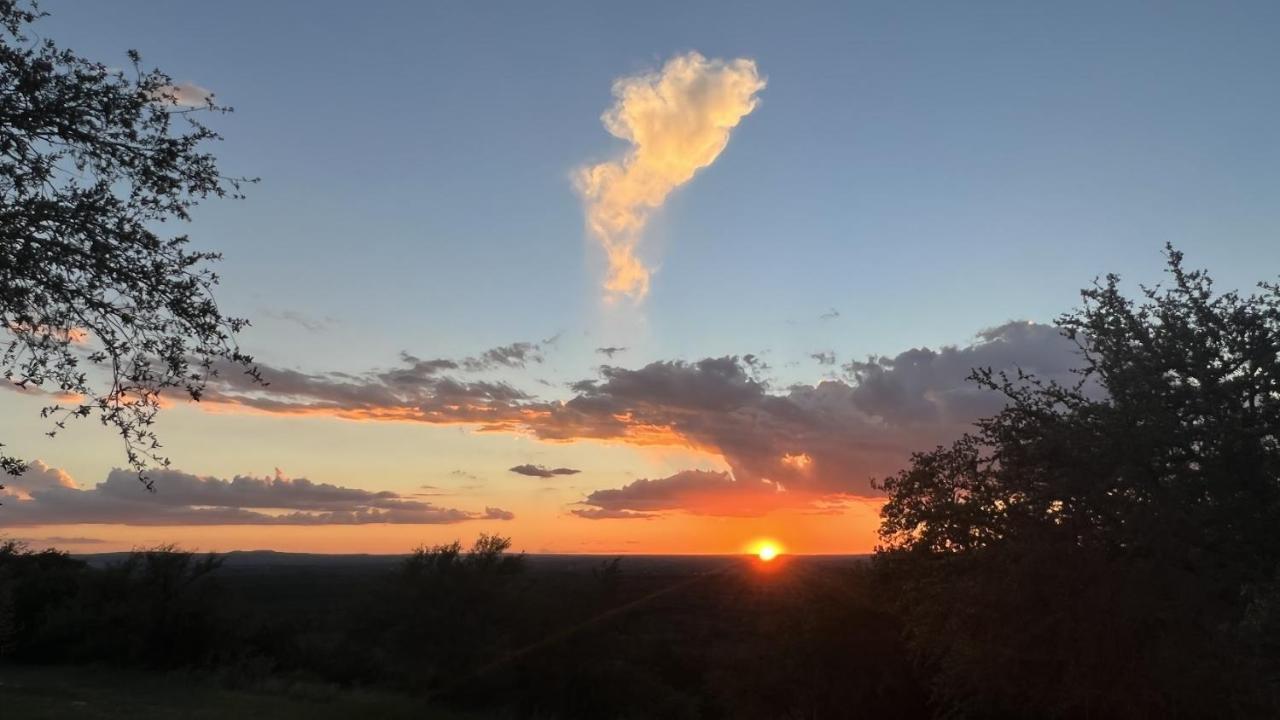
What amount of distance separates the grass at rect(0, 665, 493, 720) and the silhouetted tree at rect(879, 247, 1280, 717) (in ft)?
75.6

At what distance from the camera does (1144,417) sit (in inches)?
612

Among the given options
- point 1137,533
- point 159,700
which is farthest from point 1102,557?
point 159,700

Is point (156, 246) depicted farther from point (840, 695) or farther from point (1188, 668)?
point (840, 695)

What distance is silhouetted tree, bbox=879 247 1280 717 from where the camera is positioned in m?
14.4

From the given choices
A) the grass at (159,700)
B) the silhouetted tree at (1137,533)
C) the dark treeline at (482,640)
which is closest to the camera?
the silhouetted tree at (1137,533)

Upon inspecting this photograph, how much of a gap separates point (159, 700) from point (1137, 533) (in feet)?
104

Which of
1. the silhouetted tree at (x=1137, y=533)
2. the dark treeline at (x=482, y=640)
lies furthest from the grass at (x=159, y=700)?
the silhouetted tree at (x=1137, y=533)

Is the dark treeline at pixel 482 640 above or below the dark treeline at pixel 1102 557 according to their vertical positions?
below

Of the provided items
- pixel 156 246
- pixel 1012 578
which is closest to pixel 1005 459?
pixel 1012 578

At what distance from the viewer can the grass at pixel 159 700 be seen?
86.7 ft

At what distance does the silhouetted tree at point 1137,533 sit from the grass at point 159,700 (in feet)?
75.6

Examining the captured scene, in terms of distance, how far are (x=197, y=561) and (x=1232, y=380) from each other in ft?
160

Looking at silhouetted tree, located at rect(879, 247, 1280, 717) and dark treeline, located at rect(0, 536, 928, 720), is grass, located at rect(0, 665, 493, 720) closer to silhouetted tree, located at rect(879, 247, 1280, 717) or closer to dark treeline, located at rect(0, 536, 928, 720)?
dark treeline, located at rect(0, 536, 928, 720)

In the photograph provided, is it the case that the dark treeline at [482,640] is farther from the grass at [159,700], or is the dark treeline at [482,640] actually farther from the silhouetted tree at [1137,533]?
the silhouetted tree at [1137,533]
